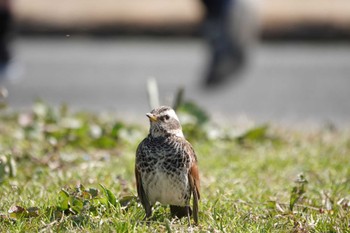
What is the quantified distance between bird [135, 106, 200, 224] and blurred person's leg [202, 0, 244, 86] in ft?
16.9

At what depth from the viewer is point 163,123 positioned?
5.36 metres

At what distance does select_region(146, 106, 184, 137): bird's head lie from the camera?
533 centimetres

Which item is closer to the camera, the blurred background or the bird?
the bird

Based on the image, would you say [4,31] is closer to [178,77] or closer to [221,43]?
[178,77]

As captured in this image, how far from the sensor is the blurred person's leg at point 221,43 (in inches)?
411

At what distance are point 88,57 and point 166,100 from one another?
24.0 ft

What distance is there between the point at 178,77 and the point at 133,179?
672 centimetres

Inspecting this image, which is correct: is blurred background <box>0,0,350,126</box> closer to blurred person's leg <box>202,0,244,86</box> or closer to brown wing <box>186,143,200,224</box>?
blurred person's leg <box>202,0,244,86</box>

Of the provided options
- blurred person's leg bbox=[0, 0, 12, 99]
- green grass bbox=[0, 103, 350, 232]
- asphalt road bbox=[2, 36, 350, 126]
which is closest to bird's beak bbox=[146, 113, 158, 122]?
green grass bbox=[0, 103, 350, 232]

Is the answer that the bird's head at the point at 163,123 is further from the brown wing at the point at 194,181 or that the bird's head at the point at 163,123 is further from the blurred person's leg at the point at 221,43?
the blurred person's leg at the point at 221,43

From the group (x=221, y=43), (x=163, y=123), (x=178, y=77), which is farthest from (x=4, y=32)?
(x=163, y=123)

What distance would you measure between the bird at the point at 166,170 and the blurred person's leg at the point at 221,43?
16.9 ft

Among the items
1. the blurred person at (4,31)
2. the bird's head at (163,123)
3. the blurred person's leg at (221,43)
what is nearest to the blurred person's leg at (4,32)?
the blurred person at (4,31)

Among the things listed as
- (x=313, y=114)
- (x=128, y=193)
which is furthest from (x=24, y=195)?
(x=313, y=114)
